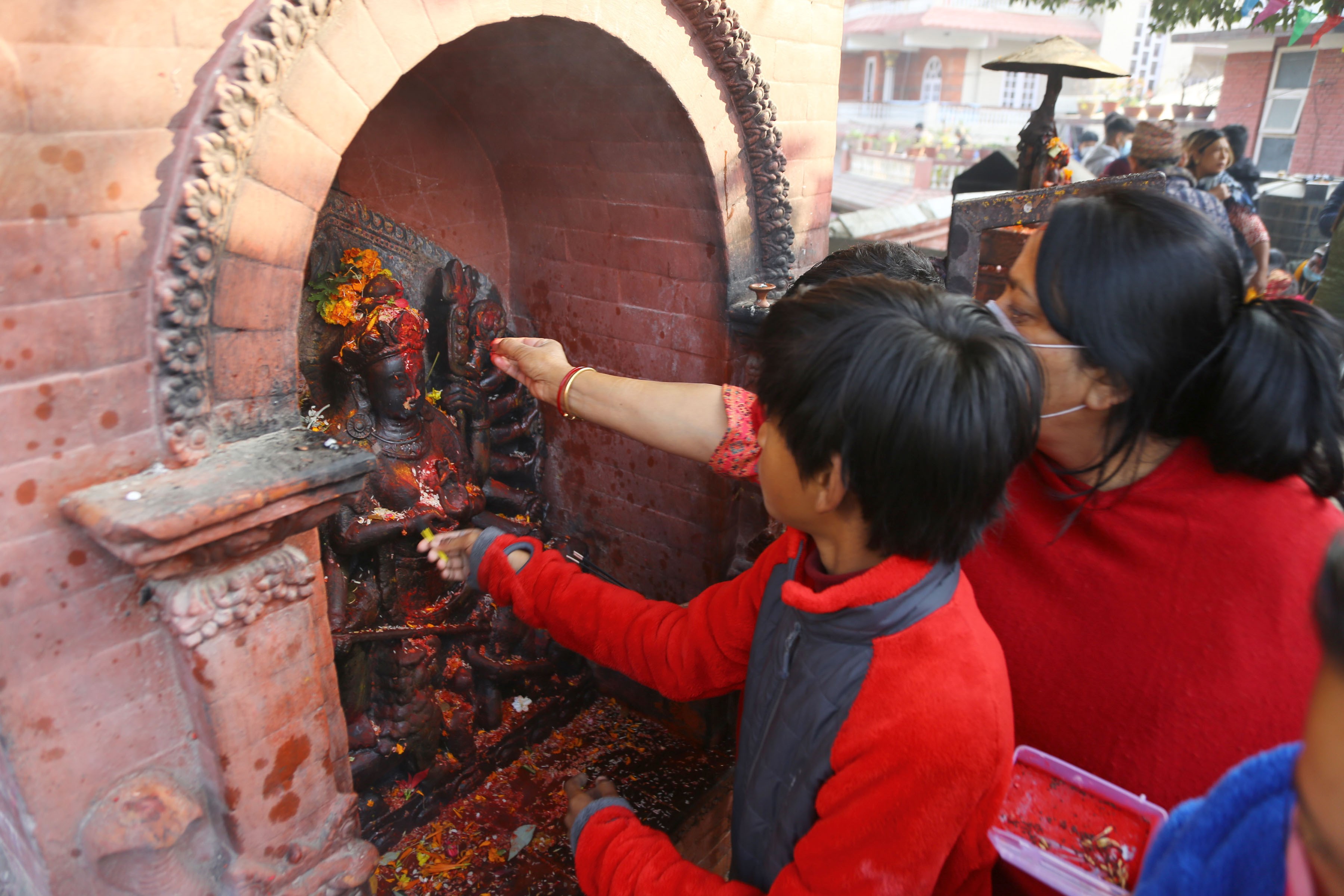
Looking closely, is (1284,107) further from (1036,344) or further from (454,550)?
(454,550)

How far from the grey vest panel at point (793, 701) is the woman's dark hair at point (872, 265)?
75cm

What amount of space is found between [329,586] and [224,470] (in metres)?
1.15

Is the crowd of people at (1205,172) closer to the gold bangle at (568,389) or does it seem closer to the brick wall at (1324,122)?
the gold bangle at (568,389)

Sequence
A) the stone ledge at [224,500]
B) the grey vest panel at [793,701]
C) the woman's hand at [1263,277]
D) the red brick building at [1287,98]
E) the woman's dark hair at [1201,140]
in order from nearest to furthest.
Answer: the grey vest panel at [793,701] < the stone ledge at [224,500] < the woman's hand at [1263,277] < the woman's dark hair at [1201,140] < the red brick building at [1287,98]

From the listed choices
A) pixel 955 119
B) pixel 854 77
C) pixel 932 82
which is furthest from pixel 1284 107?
pixel 854 77

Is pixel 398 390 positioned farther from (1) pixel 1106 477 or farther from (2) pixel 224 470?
(1) pixel 1106 477

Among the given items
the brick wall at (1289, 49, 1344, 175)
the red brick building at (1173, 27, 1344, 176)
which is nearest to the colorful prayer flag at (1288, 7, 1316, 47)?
the red brick building at (1173, 27, 1344, 176)

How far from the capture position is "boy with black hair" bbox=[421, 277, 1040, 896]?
3.76ft

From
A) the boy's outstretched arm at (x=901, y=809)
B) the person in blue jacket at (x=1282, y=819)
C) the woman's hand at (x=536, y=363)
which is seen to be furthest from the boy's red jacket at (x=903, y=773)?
the woman's hand at (x=536, y=363)

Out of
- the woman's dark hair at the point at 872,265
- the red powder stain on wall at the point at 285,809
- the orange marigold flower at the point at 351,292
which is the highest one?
the woman's dark hair at the point at 872,265

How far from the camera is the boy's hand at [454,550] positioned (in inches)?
79.6

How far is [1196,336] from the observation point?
1.37 metres

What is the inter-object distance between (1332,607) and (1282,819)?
28 centimetres

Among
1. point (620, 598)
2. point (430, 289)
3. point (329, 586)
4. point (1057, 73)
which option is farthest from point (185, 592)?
point (1057, 73)
